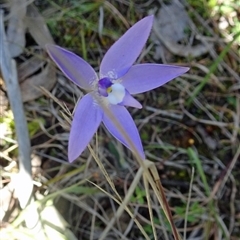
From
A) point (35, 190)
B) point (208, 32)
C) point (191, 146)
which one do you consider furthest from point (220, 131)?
point (35, 190)

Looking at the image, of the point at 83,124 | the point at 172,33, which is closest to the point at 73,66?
the point at 83,124

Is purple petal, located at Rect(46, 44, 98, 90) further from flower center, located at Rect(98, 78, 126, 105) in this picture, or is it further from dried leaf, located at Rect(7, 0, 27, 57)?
dried leaf, located at Rect(7, 0, 27, 57)

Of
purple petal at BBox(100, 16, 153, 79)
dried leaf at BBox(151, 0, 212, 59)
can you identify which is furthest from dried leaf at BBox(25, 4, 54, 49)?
purple petal at BBox(100, 16, 153, 79)

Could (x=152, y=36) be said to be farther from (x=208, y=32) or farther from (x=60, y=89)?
(x=60, y=89)

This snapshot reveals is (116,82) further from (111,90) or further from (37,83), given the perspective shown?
(37,83)

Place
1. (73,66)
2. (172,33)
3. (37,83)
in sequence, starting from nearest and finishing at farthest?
(73,66) → (37,83) → (172,33)
